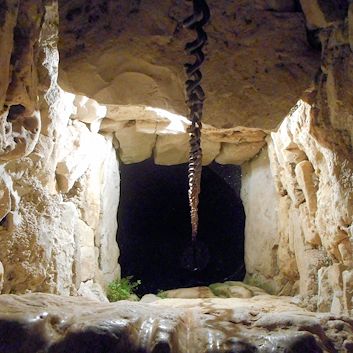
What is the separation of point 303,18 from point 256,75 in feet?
2.09

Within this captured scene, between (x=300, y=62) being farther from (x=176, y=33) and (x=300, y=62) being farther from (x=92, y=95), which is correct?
(x=92, y=95)

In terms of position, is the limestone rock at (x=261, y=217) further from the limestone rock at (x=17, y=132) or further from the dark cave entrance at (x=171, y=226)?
the limestone rock at (x=17, y=132)

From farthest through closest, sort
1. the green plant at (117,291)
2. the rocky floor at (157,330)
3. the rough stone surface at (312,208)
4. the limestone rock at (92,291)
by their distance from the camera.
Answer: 1. the green plant at (117,291)
2. the limestone rock at (92,291)
3. the rough stone surface at (312,208)
4. the rocky floor at (157,330)

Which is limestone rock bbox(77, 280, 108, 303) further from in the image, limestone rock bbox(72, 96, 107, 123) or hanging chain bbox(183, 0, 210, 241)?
hanging chain bbox(183, 0, 210, 241)

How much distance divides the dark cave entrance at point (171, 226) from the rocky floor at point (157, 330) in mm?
7397

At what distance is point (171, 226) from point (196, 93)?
866cm

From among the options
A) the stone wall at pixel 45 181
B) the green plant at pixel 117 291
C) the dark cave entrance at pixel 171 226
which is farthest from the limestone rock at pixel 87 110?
the dark cave entrance at pixel 171 226

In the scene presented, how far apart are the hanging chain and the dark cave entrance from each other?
670 cm

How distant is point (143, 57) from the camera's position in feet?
11.3

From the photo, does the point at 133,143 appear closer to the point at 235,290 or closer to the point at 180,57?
the point at 235,290

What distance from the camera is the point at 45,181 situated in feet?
13.8

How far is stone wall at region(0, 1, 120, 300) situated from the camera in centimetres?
324

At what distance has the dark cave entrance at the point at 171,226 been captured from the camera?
33.8ft

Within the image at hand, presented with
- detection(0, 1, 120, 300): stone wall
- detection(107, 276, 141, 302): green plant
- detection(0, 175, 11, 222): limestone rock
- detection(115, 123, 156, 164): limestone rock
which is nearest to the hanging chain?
detection(0, 1, 120, 300): stone wall
